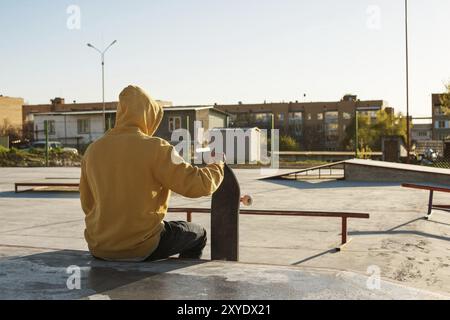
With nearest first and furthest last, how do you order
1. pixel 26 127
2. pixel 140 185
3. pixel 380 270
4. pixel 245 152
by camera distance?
pixel 140 185, pixel 380 270, pixel 245 152, pixel 26 127

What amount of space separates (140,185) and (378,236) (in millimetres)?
4935

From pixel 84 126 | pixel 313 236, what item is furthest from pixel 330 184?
pixel 84 126

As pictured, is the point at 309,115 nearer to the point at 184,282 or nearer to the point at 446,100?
the point at 446,100

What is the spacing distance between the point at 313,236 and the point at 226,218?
3.57 m

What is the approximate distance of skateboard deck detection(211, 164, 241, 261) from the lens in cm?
467

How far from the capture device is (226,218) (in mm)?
4711

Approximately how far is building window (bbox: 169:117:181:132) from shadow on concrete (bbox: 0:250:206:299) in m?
41.4

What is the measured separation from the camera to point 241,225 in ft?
29.7

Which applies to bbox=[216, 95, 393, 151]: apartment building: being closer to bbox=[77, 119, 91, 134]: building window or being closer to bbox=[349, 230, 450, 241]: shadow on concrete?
bbox=[77, 119, 91, 134]: building window

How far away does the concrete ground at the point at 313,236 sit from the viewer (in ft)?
15.3

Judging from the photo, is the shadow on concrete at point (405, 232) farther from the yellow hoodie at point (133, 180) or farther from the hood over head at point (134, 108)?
the hood over head at point (134, 108)
